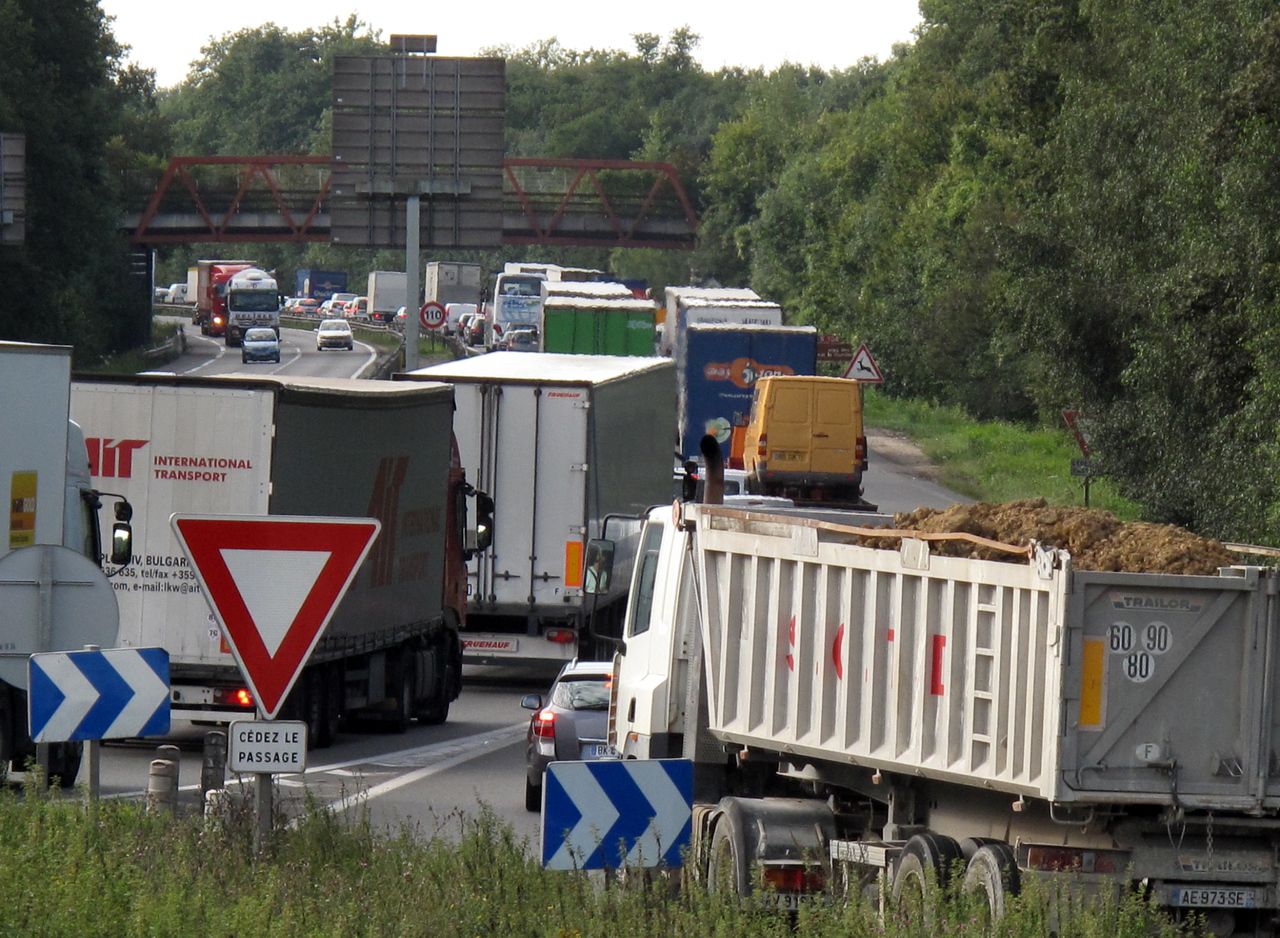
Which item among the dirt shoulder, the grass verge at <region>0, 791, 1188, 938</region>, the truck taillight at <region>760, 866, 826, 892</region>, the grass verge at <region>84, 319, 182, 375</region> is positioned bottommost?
the dirt shoulder

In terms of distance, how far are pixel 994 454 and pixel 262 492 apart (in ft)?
133

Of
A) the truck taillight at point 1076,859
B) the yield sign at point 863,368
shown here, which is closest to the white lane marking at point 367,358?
the yield sign at point 863,368

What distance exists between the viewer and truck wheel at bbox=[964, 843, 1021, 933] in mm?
8320

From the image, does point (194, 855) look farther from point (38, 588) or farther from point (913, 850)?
point (913, 850)

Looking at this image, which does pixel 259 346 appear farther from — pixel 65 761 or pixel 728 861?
pixel 728 861

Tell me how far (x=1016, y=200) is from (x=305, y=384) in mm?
41810

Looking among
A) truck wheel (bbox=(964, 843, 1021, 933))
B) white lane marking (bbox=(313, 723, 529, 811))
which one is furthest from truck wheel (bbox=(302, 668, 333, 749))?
truck wheel (bbox=(964, 843, 1021, 933))

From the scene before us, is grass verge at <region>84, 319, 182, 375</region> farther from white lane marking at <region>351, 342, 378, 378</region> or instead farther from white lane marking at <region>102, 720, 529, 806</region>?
white lane marking at <region>102, 720, 529, 806</region>

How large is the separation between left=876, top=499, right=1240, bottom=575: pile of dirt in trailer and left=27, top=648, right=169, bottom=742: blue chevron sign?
3.53 metres

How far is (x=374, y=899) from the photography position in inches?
332

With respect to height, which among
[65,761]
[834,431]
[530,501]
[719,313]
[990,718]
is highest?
[719,313]

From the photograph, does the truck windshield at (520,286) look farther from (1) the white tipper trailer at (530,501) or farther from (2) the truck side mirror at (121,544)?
(2) the truck side mirror at (121,544)

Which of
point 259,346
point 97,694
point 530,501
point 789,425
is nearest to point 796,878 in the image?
point 97,694

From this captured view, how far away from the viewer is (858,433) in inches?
1684
